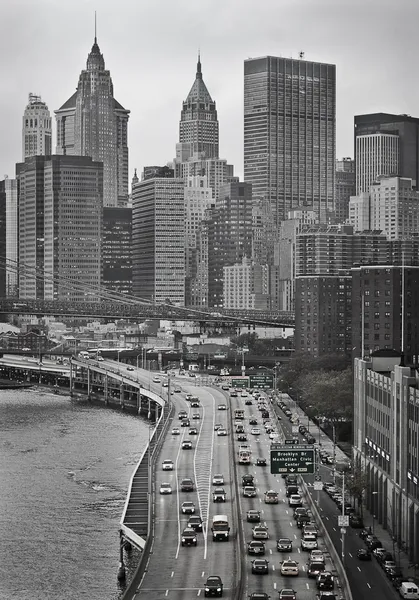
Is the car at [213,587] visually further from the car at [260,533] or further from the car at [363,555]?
the car at [260,533]

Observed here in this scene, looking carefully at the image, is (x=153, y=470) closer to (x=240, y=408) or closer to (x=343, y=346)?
(x=240, y=408)

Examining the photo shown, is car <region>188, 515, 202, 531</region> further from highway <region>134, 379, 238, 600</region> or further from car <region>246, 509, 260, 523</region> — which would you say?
car <region>246, 509, 260, 523</region>

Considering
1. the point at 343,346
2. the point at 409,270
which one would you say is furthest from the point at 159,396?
the point at 343,346

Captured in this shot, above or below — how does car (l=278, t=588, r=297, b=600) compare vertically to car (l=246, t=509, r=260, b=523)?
below

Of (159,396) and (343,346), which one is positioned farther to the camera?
(343,346)

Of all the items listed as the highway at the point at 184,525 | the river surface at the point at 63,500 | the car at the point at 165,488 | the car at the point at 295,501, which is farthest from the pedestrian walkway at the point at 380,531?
the river surface at the point at 63,500

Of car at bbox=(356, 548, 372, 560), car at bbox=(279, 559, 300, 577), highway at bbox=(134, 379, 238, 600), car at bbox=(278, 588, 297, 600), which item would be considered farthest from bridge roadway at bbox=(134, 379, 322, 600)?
car at bbox=(356, 548, 372, 560)

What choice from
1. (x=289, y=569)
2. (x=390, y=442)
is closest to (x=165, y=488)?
(x=390, y=442)

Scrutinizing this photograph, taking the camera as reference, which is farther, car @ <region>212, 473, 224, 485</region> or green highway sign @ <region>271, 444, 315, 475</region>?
car @ <region>212, 473, 224, 485</region>
